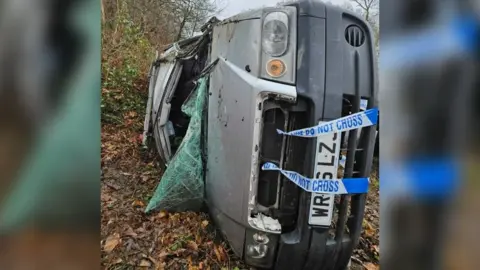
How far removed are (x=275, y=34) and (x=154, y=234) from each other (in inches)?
44.1

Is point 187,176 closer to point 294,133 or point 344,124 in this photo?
point 294,133

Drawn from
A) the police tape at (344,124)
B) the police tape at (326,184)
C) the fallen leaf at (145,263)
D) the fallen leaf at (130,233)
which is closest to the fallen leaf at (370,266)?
the police tape at (326,184)

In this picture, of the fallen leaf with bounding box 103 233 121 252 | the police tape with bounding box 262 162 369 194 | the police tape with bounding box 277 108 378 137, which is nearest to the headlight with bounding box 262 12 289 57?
the police tape with bounding box 277 108 378 137

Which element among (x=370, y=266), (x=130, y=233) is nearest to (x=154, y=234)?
(x=130, y=233)

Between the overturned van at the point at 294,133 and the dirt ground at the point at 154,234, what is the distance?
0.49ft

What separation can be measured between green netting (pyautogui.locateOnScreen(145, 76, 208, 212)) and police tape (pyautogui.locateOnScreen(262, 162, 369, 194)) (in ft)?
1.92

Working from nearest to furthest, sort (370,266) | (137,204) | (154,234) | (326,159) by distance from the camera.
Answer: (326,159)
(370,266)
(154,234)
(137,204)

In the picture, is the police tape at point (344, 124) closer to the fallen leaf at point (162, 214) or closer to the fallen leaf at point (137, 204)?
the fallen leaf at point (162, 214)

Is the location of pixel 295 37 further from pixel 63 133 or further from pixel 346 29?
pixel 63 133

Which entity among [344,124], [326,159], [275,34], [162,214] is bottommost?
[162,214]

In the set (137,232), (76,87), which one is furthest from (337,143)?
(137,232)

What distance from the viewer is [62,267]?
73cm

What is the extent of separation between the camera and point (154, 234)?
5.53ft

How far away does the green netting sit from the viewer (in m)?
1.78
